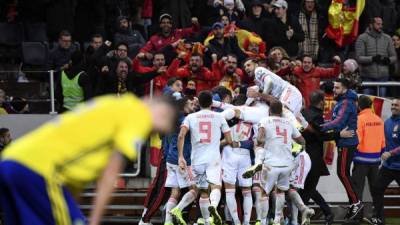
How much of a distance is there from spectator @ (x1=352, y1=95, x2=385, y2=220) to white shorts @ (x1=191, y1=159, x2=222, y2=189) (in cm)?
324

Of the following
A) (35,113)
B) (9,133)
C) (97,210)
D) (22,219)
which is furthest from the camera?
(35,113)

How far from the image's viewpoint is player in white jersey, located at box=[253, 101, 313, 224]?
57.0 ft

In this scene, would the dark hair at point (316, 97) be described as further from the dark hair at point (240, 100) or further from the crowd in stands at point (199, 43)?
the dark hair at point (240, 100)

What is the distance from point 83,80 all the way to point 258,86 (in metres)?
3.48

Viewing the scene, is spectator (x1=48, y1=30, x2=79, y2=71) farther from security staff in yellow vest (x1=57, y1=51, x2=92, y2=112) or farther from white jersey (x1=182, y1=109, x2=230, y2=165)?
white jersey (x1=182, y1=109, x2=230, y2=165)

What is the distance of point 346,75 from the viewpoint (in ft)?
68.1

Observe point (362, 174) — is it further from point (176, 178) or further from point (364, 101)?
point (176, 178)

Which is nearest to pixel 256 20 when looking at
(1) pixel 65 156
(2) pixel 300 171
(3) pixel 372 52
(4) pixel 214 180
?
(3) pixel 372 52

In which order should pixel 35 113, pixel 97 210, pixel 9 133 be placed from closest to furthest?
pixel 97 210, pixel 9 133, pixel 35 113

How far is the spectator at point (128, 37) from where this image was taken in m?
21.9

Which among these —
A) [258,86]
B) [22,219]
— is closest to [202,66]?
[258,86]

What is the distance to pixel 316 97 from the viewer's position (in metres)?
18.9

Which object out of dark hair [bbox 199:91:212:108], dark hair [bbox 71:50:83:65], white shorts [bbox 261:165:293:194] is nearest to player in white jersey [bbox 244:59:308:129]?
white shorts [bbox 261:165:293:194]

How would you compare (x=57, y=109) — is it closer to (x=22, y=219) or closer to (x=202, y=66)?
(x=202, y=66)
